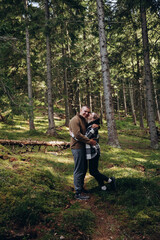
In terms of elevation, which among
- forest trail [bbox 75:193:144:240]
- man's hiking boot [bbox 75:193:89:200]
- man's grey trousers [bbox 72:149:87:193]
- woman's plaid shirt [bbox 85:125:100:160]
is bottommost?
forest trail [bbox 75:193:144:240]

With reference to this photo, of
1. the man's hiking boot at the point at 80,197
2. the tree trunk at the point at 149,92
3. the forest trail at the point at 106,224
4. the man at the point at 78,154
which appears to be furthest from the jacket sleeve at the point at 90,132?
the tree trunk at the point at 149,92

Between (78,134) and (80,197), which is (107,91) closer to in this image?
(78,134)

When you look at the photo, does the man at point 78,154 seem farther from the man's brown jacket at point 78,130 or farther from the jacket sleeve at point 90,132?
the jacket sleeve at point 90,132

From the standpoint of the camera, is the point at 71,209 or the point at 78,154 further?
the point at 78,154

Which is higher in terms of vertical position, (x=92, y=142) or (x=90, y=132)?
(x=90, y=132)

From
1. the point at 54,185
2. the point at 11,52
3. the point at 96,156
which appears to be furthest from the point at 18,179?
the point at 11,52

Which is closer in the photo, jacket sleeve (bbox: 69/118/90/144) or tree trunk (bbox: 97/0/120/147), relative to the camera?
jacket sleeve (bbox: 69/118/90/144)

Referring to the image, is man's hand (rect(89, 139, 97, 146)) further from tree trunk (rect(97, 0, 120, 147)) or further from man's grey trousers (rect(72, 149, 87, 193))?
tree trunk (rect(97, 0, 120, 147))

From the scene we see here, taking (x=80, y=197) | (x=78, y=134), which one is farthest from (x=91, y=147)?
(x=80, y=197)

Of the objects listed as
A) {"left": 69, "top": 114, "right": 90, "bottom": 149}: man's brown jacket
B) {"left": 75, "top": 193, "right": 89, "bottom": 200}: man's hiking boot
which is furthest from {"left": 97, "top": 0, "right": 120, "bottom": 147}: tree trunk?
{"left": 75, "top": 193, "right": 89, "bottom": 200}: man's hiking boot

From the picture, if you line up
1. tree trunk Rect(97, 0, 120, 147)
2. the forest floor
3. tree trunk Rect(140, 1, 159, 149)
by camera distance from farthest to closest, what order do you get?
tree trunk Rect(140, 1, 159, 149) → tree trunk Rect(97, 0, 120, 147) → the forest floor

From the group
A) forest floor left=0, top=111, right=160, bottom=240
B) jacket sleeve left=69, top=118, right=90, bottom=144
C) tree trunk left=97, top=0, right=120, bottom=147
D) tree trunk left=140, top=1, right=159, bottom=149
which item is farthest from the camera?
tree trunk left=140, top=1, right=159, bottom=149

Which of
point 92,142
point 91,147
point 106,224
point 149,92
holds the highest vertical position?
point 149,92

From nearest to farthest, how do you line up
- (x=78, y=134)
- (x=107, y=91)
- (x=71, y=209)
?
1. (x=71, y=209)
2. (x=78, y=134)
3. (x=107, y=91)
